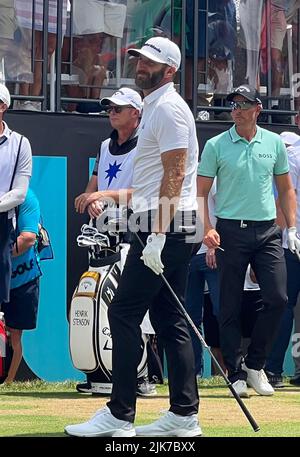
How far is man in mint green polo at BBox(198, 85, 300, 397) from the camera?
9.32 meters

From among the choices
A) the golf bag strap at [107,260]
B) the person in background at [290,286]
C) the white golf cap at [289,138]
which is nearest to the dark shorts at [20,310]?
the golf bag strap at [107,260]

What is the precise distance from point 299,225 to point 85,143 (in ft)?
6.04

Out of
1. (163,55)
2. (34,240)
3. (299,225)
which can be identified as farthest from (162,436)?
(299,225)

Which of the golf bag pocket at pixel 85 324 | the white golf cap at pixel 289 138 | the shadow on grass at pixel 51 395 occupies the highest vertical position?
the white golf cap at pixel 289 138

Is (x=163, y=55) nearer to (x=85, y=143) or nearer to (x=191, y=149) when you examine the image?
(x=191, y=149)

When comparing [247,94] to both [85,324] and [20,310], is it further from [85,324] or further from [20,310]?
[20,310]

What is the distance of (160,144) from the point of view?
6.95 metres

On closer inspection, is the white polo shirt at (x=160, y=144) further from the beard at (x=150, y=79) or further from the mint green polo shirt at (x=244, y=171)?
the mint green polo shirt at (x=244, y=171)

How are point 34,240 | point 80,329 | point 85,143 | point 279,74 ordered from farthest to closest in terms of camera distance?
point 279,74 < point 85,143 < point 34,240 < point 80,329

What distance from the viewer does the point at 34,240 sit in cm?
981

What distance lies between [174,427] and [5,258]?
2684 mm

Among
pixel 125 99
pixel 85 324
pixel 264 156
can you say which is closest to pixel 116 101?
pixel 125 99

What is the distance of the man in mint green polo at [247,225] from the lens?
30.6 feet

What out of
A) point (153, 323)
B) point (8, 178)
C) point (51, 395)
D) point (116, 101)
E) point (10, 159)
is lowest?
point (51, 395)
